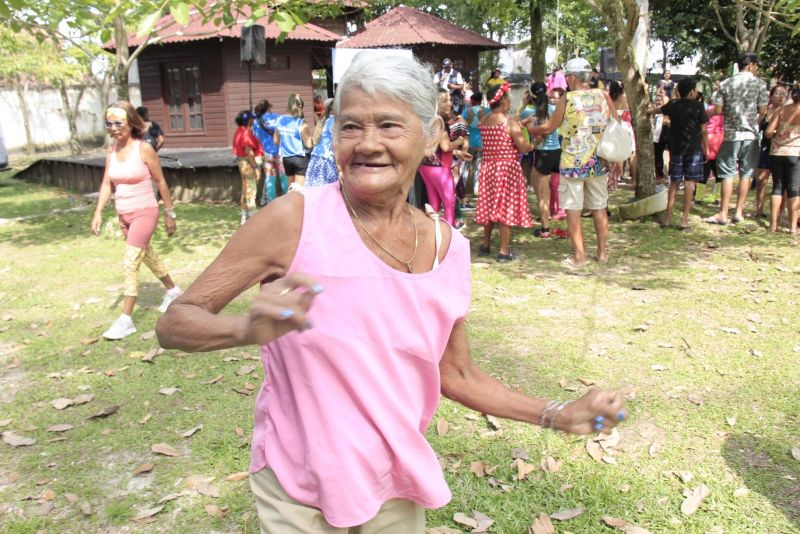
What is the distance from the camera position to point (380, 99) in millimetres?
1726

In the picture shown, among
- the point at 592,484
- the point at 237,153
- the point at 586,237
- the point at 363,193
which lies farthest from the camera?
the point at 237,153

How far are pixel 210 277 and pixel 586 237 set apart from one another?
8.06 meters

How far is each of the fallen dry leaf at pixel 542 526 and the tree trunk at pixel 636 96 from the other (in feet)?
23.4

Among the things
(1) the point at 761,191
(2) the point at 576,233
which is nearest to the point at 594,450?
(2) the point at 576,233

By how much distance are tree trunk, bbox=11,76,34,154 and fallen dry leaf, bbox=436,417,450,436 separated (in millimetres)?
28015

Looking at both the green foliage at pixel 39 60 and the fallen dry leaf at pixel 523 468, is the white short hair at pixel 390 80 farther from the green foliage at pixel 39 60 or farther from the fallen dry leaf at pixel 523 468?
the green foliage at pixel 39 60

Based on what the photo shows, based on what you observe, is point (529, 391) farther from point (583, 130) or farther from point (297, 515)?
point (583, 130)

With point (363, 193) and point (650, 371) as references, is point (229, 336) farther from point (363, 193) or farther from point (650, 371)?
point (650, 371)

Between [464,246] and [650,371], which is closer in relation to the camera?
[464,246]

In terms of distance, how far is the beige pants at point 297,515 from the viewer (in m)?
1.70

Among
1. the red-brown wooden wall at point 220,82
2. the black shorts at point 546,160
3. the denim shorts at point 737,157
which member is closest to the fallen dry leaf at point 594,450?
the black shorts at point 546,160

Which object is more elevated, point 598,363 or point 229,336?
point 229,336

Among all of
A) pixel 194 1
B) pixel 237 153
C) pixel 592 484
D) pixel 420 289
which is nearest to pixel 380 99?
pixel 420 289

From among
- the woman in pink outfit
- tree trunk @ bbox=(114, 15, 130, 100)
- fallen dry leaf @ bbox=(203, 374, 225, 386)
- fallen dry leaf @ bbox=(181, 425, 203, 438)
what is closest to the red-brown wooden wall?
tree trunk @ bbox=(114, 15, 130, 100)
